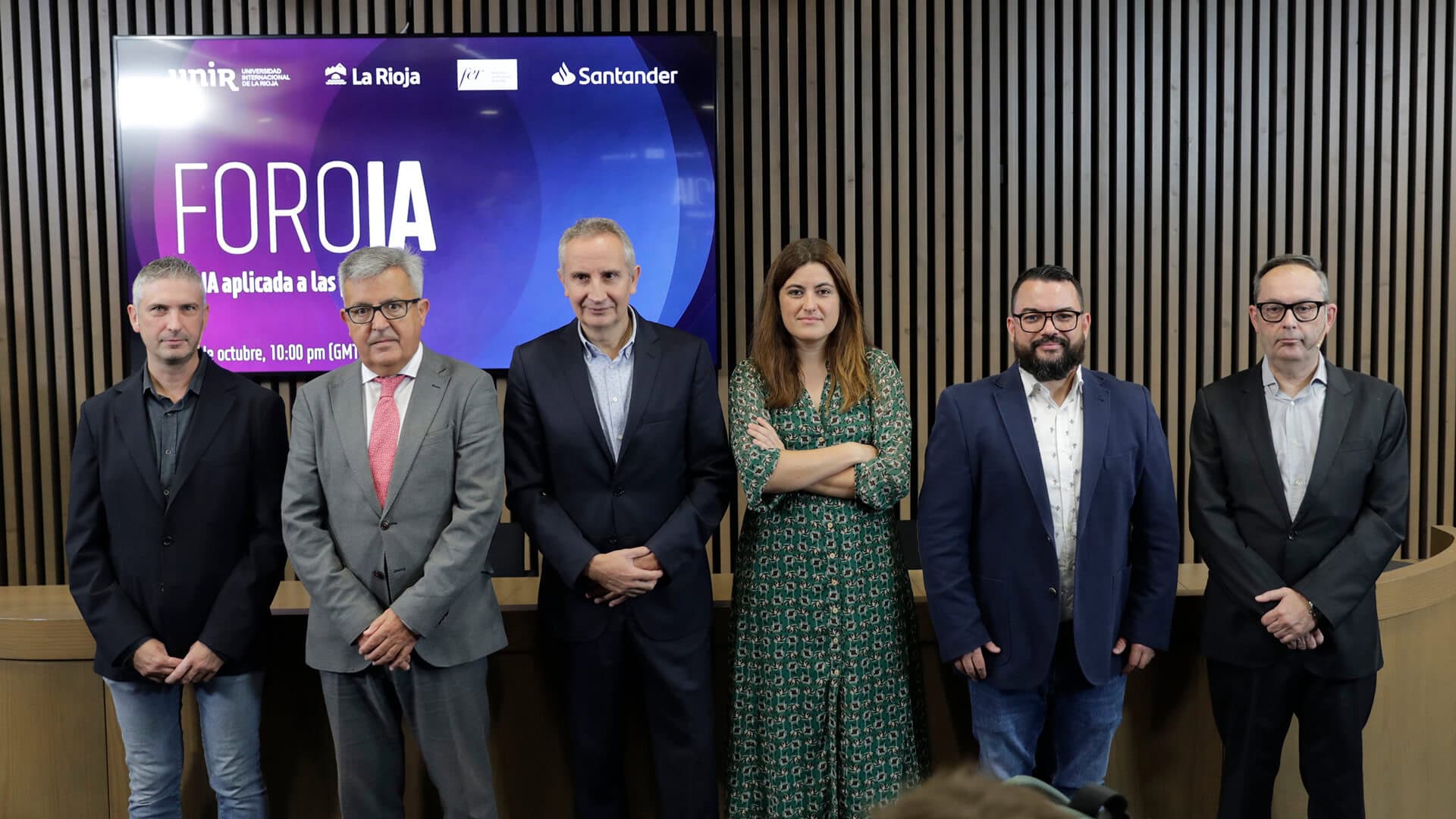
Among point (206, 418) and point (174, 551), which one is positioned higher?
point (206, 418)

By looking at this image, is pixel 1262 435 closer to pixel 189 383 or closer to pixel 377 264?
pixel 377 264

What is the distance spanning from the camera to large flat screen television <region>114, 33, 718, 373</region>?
4.72 m

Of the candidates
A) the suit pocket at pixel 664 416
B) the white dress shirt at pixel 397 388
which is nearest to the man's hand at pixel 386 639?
the white dress shirt at pixel 397 388

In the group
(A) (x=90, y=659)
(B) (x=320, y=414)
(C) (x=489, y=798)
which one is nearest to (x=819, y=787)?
(C) (x=489, y=798)

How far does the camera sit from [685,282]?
191 inches

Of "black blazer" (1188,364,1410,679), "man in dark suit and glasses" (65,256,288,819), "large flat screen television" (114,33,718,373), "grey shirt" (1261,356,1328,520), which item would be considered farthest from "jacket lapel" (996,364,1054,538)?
"large flat screen television" (114,33,718,373)

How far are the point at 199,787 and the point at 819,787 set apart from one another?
1.72 meters

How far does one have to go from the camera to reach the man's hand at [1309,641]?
8.50ft

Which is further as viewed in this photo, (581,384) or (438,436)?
(581,384)

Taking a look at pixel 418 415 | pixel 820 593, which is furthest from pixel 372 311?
pixel 820 593

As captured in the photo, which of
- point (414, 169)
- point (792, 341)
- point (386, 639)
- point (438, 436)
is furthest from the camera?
point (414, 169)

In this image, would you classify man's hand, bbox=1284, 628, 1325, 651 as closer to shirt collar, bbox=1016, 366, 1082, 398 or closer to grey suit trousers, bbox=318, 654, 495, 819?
shirt collar, bbox=1016, 366, 1082, 398

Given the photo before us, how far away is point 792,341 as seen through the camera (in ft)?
9.16

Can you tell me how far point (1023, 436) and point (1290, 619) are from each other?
779mm
